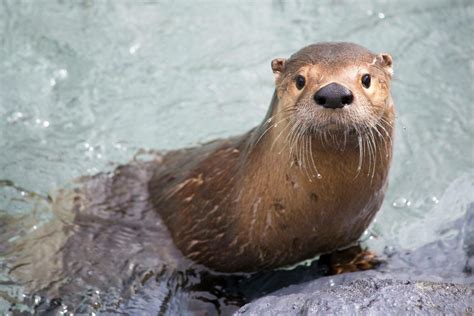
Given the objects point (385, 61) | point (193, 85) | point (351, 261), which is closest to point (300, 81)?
point (385, 61)

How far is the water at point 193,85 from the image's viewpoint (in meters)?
5.11

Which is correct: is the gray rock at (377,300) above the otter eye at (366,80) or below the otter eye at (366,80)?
below

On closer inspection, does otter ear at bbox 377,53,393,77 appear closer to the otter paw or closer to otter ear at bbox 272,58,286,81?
otter ear at bbox 272,58,286,81

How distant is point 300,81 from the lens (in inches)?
141

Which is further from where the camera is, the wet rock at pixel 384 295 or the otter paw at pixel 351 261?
the otter paw at pixel 351 261

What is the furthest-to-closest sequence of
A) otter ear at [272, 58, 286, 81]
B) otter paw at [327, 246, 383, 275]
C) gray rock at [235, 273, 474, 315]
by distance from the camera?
1. otter paw at [327, 246, 383, 275]
2. otter ear at [272, 58, 286, 81]
3. gray rock at [235, 273, 474, 315]

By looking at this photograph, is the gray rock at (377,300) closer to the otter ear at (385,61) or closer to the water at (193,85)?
the otter ear at (385,61)

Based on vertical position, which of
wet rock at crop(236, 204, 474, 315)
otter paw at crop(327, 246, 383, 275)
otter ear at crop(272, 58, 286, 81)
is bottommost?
otter paw at crop(327, 246, 383, 275)

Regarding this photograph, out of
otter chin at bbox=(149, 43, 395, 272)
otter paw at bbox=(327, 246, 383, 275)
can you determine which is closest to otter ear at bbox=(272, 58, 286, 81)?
otter chin at bbox=(149, 43, 395, 272)

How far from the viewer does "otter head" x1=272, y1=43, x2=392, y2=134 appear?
10.9 feet

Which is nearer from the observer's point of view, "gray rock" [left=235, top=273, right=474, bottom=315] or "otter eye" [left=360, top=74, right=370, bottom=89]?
"gray rock" [left=235, top=273, right=474, bottom=315]

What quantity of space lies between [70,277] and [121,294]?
27cm

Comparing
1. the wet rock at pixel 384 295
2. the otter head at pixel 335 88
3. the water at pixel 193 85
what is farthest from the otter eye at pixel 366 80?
the water at pixel 193 85

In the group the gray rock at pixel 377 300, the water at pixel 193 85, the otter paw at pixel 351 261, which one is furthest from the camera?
the water at pixel 193 85
